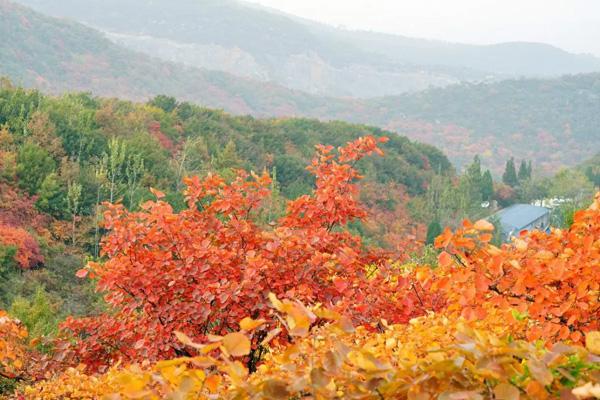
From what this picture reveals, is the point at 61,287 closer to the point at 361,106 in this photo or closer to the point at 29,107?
the point at 29,107

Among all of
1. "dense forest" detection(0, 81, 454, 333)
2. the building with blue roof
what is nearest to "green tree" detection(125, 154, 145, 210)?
"dense forest" detection(0, 81, 454, 333)

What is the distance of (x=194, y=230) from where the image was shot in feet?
16.8

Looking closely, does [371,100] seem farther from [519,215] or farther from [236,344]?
[236,344]

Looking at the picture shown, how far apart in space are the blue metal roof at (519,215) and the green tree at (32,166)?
23.6 m

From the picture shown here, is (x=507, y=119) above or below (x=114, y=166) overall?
below

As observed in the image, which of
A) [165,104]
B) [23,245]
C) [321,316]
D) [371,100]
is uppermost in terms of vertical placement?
[321,316]

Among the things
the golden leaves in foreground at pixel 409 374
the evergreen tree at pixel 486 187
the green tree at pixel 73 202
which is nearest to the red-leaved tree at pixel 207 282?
the golden leaves in foreground at pixel 409 374

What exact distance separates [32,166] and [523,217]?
28.3 m

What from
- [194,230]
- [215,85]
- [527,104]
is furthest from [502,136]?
[194,230]

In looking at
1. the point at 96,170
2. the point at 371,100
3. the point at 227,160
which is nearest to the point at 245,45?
the point at 371,100

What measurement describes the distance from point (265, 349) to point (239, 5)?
608 feet

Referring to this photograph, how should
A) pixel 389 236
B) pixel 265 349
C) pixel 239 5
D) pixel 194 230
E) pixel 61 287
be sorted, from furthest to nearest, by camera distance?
pixel 239 5 → pixel 389 236 → pixel 61 287 → pixel 194 230 → pixel 265 349

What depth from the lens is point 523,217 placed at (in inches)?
1496

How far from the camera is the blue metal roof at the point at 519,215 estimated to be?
116 feet
